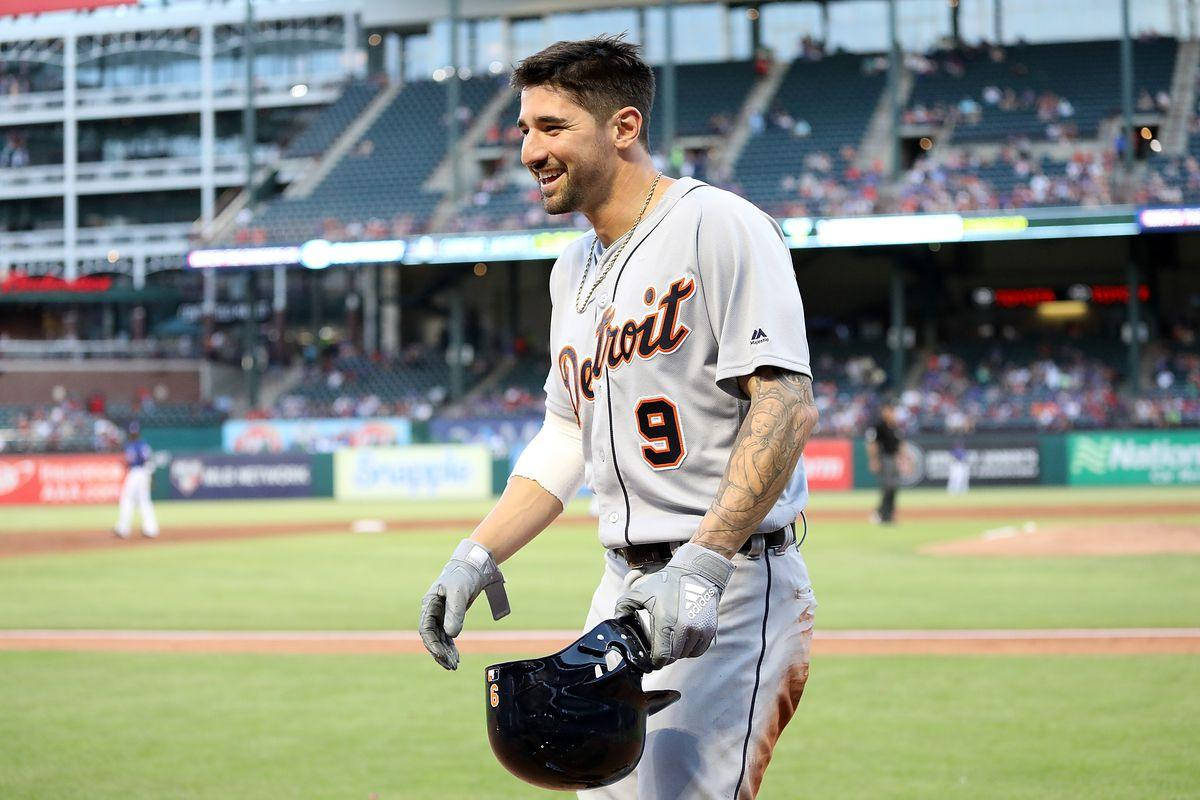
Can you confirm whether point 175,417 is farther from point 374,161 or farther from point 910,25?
point 910,25

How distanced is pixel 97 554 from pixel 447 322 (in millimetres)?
32025

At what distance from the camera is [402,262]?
43.2 m

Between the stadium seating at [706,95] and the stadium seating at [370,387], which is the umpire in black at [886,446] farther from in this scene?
the stadium seating at [706,95]

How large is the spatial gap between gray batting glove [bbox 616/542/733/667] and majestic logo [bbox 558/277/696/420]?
0.53 m

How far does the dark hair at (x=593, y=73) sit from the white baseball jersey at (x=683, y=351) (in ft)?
0.91

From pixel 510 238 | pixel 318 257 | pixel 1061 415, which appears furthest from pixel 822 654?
pixel 318 257

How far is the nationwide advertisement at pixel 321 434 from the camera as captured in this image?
136ft

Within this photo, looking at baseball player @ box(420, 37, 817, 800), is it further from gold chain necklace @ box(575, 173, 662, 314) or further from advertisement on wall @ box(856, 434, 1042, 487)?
advertisement on wall @ box(856, 434, 1042, 487)

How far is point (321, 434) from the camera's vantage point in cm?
4191

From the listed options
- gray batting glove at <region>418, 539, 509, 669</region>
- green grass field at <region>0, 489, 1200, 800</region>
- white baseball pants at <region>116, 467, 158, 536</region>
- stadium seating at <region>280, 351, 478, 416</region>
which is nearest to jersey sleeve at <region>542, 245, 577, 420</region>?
gray batting glove at <region>418, 539, 509, 669</region>

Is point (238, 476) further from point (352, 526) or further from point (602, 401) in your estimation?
point (602, 401)

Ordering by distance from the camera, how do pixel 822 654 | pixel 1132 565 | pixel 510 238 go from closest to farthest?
pixel 822 654 < pixel 1132 565 < pixel 510 238

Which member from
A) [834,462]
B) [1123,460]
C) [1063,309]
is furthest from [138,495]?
[1063,309]

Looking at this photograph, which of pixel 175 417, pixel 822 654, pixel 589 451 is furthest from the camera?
pixel 175 417
